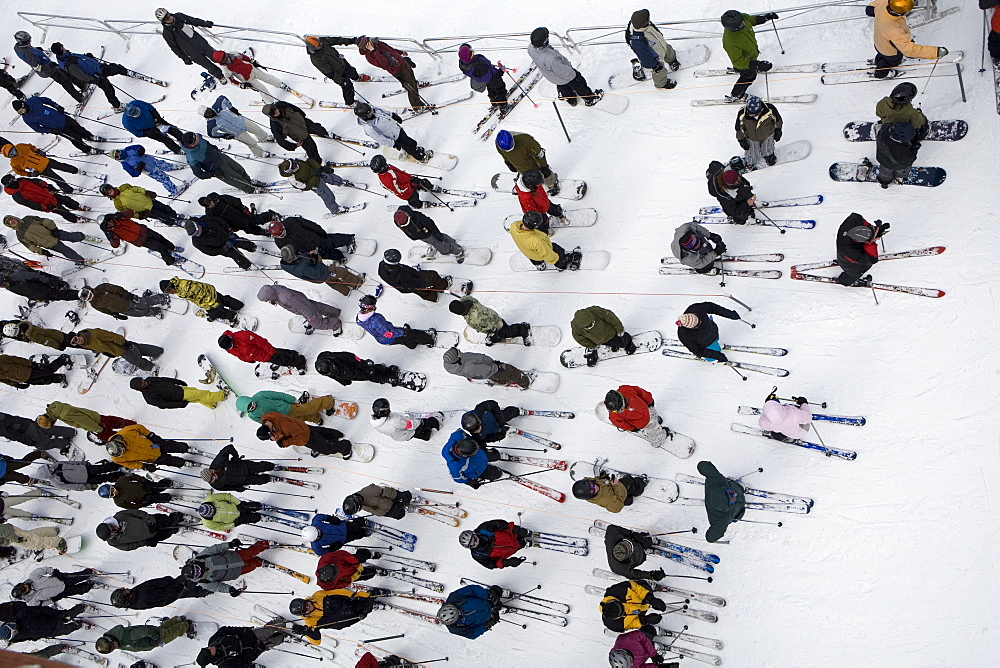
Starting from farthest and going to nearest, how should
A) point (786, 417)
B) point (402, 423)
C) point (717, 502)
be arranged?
point (402, 423), point (786, 417), point (717, 502)

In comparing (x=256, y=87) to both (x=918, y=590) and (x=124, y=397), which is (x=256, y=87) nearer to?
(x=124, y=397)

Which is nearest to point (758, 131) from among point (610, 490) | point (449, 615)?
point (610, 490)

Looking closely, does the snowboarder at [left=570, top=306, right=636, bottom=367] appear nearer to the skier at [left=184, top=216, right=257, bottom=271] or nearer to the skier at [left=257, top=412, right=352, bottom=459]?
the skier at [left=257, top=412, right=352, bottom=459]

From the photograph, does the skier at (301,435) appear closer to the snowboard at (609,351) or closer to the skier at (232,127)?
the snowboard at (609,351)

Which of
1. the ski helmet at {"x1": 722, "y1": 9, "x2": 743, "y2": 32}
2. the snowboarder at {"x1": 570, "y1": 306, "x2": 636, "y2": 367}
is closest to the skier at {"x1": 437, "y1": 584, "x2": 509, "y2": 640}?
the snowboarder at {"x1": 570, "y1": 306, "x2": 636, "y2": 367}

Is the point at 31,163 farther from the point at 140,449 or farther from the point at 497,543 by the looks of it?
the point at 497,543

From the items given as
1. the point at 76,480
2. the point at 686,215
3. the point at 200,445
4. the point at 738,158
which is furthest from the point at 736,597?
the point at 76,480
